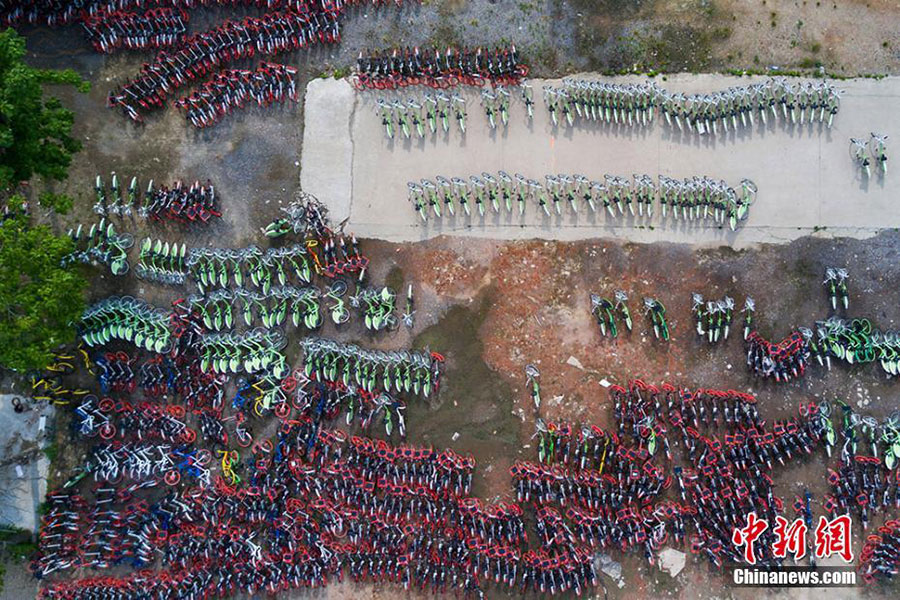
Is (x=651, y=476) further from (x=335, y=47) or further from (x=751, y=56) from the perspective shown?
(x=335, y=47)

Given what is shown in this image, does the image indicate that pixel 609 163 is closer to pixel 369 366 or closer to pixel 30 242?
pixel 369 366

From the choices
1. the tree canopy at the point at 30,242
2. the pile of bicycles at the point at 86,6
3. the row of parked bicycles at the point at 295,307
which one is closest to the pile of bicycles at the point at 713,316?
the row of parked bicycles at the point at 295,307

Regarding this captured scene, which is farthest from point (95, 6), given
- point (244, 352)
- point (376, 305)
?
point (376, 305)

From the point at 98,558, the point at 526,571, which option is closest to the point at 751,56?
the point at 526,571

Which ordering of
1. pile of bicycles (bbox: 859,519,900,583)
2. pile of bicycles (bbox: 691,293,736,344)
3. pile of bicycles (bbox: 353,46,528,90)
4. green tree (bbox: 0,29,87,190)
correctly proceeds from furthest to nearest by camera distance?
pile of bicycles (bbox: 353,46,528,90) < pile of bicycles (bbox: 691,293,736,344) < pile of bicycles (bbox: 859,519,900,583) < green tree (bbox: 0,29,87,190)

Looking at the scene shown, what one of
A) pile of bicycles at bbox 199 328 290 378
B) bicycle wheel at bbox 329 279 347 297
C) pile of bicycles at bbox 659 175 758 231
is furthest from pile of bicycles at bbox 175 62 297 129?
pile of bicycles at bbox 659 175 758 231

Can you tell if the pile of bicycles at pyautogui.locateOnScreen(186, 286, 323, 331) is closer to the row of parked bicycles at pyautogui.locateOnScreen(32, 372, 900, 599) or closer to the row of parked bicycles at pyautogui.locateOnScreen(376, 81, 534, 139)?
the row of parked bicycles at pyautogui.locateOnScreen(32, 372, 900, 599)

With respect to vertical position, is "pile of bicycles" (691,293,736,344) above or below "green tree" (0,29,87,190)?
below

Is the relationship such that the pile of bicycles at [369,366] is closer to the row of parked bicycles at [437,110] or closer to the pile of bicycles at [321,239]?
the pile of bicycles at [321,239]
